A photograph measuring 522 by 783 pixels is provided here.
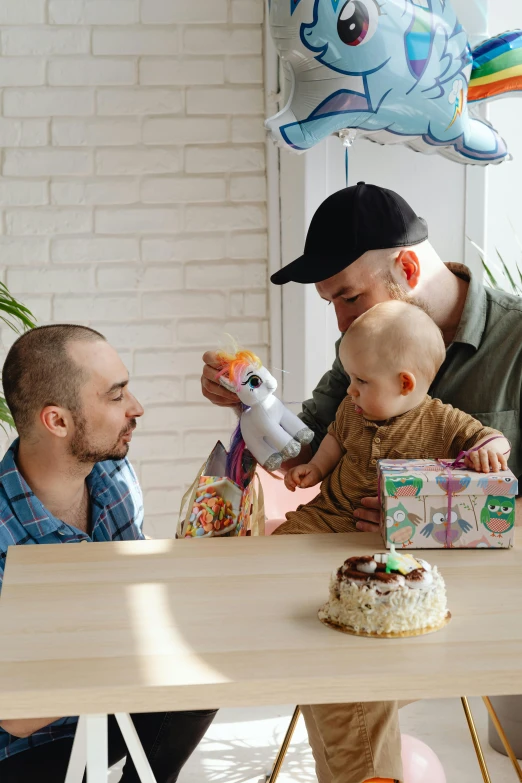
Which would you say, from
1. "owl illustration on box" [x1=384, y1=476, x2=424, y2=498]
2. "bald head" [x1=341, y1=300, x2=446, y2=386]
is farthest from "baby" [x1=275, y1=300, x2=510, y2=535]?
"owl illustration on box" [x1=384, y1=476, x2=424, y2=498]

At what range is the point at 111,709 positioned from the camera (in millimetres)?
1033

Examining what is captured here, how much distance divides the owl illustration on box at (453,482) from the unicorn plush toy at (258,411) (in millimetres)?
412

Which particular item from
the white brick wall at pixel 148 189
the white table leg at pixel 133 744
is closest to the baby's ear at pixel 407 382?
the white table leg at pixel 133 744

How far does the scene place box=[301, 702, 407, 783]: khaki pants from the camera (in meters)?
1.44

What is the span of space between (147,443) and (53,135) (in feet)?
4.02

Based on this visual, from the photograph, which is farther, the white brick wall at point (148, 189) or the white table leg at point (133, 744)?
the white brick wall at point (148, 189)

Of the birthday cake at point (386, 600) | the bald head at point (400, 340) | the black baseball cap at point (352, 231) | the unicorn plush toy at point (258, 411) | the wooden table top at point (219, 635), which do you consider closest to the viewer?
the wooden table top at point (219, 635)

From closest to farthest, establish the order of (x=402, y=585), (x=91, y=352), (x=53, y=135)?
(x=402, y=585)
(x=91, y=352)
(x=53, y=135)

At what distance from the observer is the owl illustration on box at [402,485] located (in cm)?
148

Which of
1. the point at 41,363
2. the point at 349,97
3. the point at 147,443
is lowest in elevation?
the point at 147,443

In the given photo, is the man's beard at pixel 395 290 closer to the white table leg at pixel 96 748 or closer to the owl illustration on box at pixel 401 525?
the owl illustration on box at pixel 401 525

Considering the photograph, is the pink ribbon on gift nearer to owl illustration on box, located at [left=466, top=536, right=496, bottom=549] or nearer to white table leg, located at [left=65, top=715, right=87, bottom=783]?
owl illustration on box, located at [left=466, top=536, right=496, bottom=549]

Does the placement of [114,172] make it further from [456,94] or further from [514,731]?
[514,731]

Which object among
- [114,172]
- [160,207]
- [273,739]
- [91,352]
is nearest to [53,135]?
[114,172]
